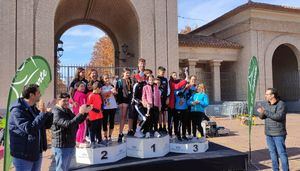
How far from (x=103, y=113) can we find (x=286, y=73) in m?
20.5

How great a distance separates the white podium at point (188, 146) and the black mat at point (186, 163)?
0.21m

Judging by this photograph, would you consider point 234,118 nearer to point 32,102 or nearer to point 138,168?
point 138,168

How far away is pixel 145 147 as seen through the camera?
6.61m

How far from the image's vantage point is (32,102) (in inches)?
155

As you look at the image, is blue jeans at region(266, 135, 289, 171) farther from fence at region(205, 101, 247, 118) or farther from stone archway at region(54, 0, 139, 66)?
fence at region(205, 101, 247, 118)

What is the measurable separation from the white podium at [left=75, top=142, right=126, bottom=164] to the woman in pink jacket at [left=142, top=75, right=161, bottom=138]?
0.92 meters

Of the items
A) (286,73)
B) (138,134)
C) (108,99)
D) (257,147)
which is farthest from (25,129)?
(286,73)

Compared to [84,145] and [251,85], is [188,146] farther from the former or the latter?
[84,145]

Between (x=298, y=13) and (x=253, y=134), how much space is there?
1350 cm

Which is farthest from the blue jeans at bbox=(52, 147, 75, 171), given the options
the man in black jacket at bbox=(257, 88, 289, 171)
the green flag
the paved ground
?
the green flag

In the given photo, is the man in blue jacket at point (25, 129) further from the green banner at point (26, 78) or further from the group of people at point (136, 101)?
the group of people at point (136, 101)

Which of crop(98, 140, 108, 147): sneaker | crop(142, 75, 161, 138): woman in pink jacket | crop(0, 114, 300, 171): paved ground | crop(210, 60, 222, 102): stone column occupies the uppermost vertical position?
crop(210, 60, 222, 102): stone column

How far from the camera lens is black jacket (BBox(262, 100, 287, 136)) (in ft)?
18.5

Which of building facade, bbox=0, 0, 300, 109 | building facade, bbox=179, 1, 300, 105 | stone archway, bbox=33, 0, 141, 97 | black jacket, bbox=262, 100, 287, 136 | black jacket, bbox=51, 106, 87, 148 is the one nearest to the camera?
black jacket, bbox=51, 106, 87, 148
